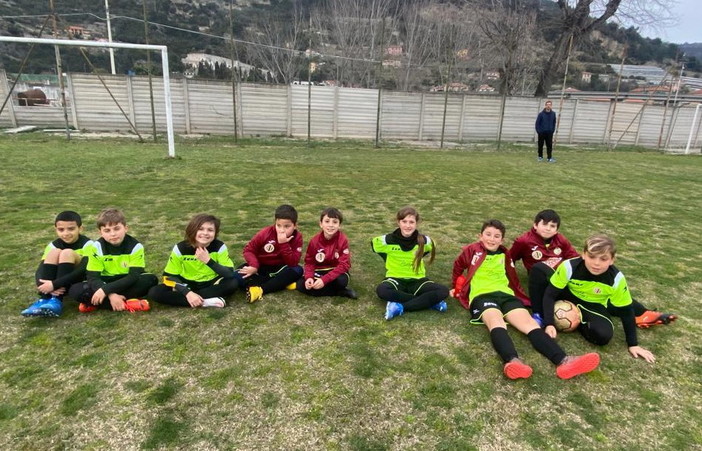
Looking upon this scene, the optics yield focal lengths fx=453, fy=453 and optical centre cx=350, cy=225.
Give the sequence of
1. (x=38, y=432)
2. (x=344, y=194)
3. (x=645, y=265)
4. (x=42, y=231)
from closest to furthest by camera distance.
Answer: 1. (x=38, y=432)
2. (x=645, y=265)
3. (x=42, y=231)
4. (x=344, y=194)

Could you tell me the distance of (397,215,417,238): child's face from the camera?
11.6 feet

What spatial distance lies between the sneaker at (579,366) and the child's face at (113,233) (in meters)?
3.08

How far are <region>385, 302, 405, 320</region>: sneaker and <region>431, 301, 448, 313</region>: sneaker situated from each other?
27 centimetres

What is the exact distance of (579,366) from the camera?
8.57 feet

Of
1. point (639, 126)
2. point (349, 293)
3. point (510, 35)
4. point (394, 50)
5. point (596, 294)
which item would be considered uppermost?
point (394, 50)

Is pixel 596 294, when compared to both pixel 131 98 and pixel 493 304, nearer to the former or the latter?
pixel 493 304

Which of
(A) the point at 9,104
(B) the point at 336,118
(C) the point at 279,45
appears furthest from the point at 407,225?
(C) the point at 279,45

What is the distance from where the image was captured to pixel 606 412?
7.90ft

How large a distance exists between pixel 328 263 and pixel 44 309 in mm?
2047

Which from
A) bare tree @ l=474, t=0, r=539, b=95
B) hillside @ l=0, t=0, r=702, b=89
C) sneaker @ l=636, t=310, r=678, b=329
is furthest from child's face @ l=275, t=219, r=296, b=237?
hillside @ l=0, t=0, r=702, b=89

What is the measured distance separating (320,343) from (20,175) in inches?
295

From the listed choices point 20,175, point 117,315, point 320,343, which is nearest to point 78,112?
point 20,175

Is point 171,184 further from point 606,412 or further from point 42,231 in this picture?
point 606,412

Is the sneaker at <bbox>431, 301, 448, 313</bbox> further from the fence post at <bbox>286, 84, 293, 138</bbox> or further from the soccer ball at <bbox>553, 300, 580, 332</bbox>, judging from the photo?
Result: the fence post at <bbox>286, 84, 293, 138</bbox>
